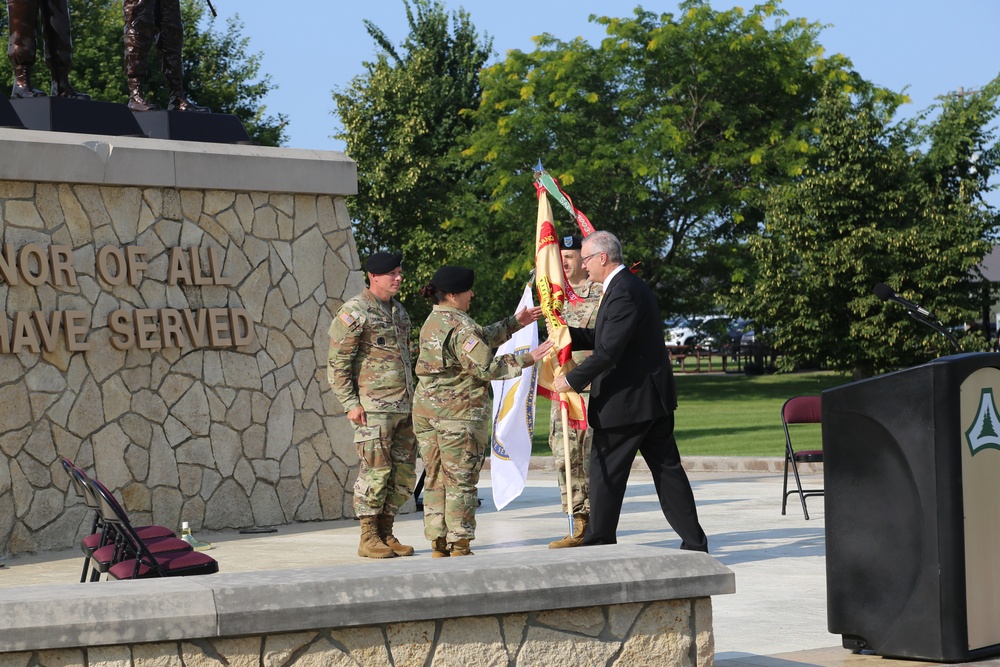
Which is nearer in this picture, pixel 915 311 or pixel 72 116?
pixel 915 311

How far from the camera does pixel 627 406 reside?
7512mm

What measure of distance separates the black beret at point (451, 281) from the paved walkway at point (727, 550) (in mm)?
1938

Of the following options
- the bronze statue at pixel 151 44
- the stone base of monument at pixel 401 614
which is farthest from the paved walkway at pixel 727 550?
the bronze statue at pixel 151 44

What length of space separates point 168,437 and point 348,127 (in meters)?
27.4

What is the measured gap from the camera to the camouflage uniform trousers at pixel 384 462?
894 cm

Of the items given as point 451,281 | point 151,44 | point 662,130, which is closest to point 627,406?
point 451,281

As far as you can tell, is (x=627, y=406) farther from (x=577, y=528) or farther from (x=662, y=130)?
(x=662, y=130)

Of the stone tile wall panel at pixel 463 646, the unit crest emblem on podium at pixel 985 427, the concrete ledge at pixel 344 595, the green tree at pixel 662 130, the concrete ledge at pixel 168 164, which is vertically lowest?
the stone tile wall panel at pixel 463 646

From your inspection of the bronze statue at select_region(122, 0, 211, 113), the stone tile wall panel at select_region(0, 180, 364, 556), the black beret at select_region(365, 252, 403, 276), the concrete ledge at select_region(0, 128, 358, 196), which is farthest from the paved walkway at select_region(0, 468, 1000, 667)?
the bronze statue at select_region(122, 0, 211, 113)

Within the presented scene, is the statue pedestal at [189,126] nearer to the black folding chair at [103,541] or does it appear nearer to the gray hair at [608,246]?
the gray hair at [608,246]

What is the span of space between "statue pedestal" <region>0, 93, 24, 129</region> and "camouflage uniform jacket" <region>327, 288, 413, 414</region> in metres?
3.27

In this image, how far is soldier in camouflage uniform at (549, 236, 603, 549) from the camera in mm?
9422

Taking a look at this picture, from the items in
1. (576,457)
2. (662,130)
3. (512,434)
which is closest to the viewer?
(576,457)

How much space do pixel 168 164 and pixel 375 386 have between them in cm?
300
